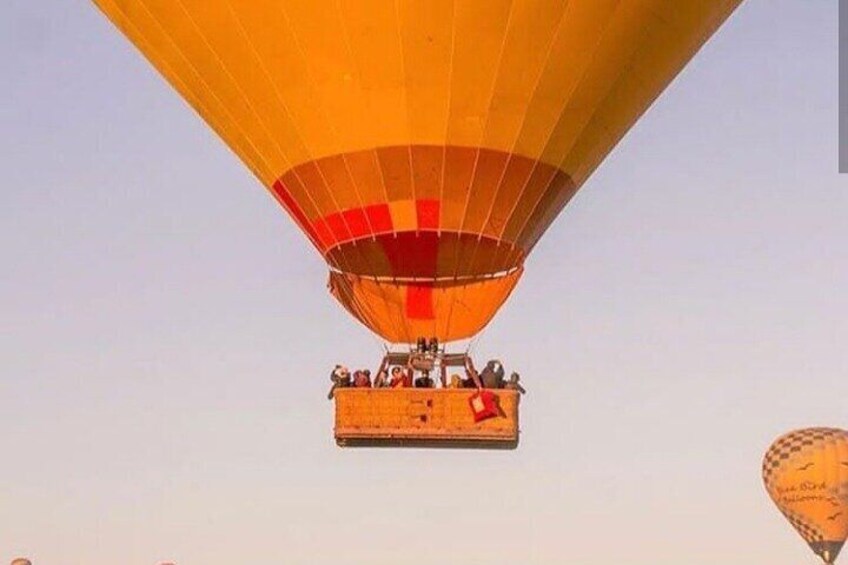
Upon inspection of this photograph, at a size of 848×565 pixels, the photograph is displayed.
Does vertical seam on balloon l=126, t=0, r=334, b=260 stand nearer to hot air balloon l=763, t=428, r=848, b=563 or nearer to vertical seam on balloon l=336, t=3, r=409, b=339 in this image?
vertical seam on balloon l=336, t=3, r=409, b=339

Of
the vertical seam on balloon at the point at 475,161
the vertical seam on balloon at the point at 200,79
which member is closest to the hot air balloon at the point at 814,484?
the vertical seam on balloon at the point at 475,161

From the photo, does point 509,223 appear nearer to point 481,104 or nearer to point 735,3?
point 481,104

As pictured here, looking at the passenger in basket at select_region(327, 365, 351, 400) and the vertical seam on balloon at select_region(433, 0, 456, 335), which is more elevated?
the vertical seam on balloon at select_region(433, 0, 456, 335)

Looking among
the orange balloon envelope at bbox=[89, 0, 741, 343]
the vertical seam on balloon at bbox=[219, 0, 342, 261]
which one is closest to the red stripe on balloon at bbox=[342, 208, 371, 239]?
the orange balloon envelope at bbox=[89, 0, 741, 343]

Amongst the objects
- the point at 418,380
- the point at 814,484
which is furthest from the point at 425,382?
the point at 814,484

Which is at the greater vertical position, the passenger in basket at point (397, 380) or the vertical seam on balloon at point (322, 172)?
the vertical seam on balloon at point (322, 172)

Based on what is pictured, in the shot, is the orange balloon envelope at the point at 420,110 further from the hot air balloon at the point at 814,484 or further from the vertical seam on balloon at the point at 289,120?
the hot air balloon at the point at 814,484
